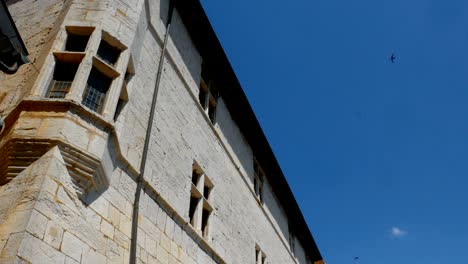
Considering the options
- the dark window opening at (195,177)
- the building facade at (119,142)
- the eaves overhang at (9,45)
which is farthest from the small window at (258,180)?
the eaves overhang at (9,45)

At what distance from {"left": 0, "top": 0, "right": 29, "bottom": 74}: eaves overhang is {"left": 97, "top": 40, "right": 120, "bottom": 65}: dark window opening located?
1124mm

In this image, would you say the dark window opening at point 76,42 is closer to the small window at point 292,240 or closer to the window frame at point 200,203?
the window frame at point 200,203

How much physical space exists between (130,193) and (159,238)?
817 millimetres

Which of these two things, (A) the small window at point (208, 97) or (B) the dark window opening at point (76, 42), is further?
(A) the small window at point (208, 97)

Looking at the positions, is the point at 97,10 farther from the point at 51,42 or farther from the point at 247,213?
the point at 247,213

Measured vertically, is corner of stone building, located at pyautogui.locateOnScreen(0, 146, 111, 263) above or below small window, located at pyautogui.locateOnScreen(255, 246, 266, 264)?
below

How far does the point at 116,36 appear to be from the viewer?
5277 mm

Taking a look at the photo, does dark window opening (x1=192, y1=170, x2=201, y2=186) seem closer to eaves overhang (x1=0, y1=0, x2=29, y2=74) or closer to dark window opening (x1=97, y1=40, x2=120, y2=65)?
dark window opening (x1=97, y1=40, x2=120, y2=65)

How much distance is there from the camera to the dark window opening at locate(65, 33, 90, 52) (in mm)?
5070

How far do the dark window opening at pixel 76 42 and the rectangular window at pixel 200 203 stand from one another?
3087 millimetres

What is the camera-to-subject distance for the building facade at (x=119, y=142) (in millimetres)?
3842

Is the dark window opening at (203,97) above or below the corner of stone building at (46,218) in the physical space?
above

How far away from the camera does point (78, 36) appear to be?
5215 mm

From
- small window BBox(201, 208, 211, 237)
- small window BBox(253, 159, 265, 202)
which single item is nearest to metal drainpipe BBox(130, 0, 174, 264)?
small window BBox(201, 208, 211, 237)
